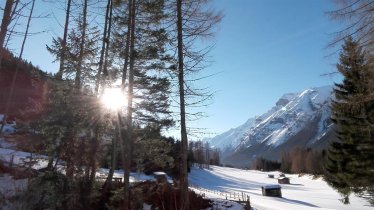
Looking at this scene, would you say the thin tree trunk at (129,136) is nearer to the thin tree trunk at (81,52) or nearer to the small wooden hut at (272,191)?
the thin tree trunk at (81,52)

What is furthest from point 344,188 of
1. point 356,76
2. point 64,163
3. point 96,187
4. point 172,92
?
→ point 64,163

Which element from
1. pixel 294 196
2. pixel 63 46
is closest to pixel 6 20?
pixel 63 46

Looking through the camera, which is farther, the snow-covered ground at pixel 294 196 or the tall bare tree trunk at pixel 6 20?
the snow-covered ground at pixel 294 196

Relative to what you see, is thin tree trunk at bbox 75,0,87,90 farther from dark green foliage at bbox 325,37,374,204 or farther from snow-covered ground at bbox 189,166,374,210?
snow-covered ground at bbox 189,166,374,210

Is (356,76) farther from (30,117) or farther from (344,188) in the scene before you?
(30,117)

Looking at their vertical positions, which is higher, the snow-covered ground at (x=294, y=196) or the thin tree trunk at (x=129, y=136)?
the thin tree trunk at (x=129, y=136)

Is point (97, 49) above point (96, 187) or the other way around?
above

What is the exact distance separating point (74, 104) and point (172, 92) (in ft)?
13.0

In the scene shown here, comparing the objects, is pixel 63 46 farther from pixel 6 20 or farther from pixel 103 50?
pixel 6 20

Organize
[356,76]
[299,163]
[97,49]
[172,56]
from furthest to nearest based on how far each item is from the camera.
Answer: [299,163] → [356,76] → [97,49] → [172,56]

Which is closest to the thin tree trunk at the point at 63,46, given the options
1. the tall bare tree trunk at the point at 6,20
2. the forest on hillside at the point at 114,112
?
the forest on hillside at the point at 114,112

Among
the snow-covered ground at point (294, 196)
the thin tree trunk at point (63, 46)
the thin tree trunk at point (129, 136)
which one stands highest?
the thin tree trunk at point (63, 46)

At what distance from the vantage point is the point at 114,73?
17.3 metres

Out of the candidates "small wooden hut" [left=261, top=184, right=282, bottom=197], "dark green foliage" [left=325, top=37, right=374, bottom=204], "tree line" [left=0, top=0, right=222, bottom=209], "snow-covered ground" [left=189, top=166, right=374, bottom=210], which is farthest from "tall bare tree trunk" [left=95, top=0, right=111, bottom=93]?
"small wooden hut" [left=261, top=184, right=282, bottom=197]
